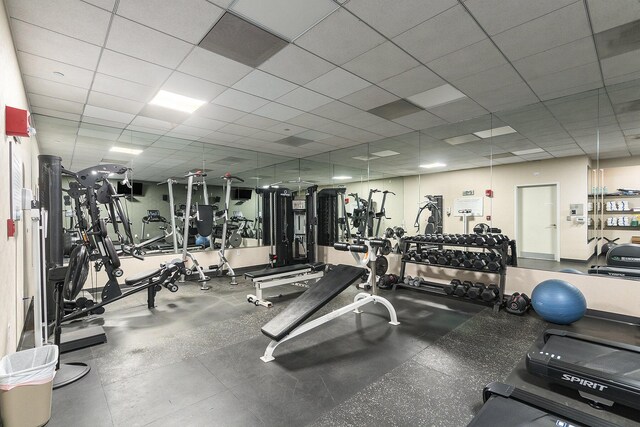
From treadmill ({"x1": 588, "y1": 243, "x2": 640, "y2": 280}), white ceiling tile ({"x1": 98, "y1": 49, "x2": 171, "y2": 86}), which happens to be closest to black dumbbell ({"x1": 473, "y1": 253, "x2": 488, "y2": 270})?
treadmill ({"x1": 588, "y1": 243, "x2": 640, "y2": 280})

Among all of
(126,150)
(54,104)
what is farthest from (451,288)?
(126,150)

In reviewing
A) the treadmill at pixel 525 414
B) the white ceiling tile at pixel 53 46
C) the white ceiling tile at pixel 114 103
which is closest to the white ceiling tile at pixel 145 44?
the white ceiling tile at pixel 53 46

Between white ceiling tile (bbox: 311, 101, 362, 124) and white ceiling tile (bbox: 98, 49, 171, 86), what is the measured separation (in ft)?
6.86

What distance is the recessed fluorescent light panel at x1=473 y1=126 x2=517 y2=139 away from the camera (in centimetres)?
517

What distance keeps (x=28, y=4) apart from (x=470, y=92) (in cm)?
450

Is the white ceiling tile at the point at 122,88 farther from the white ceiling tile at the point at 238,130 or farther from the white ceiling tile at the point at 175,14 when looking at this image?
the white ceiling tile at the point at 238,130

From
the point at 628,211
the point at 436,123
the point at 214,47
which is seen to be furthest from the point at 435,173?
the point at 214,47

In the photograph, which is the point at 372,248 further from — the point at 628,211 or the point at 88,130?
the point at 88,130

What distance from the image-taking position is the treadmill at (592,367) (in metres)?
1.87

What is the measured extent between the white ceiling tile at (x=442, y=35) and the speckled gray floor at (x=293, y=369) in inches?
114

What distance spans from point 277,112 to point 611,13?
3712 mm

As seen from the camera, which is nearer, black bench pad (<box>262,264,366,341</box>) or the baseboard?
black bench pad (<box>262,264,366,341</box>)

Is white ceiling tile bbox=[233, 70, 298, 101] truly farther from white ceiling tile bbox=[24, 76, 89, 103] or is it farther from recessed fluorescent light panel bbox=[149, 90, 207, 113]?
white ceiling tile bbox=[24, 76, 89, 103]

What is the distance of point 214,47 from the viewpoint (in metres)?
2.76
